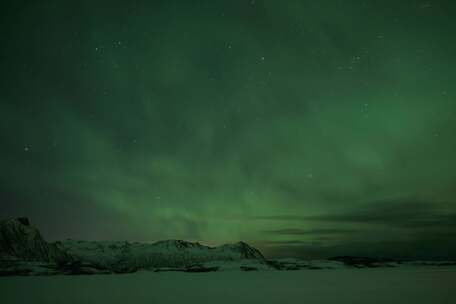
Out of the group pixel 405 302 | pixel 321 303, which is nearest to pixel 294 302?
pixel 321 303

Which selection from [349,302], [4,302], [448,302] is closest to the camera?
[448,302]

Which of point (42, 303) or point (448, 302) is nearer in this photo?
point (448, 302)

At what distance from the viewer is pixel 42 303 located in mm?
42156

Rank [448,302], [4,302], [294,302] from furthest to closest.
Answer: [4,302]
[294,302]
[448,302]

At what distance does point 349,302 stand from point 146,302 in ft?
62.0

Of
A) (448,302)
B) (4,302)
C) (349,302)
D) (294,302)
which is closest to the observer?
(448,302)

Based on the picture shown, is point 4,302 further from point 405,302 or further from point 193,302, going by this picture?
point 405,302

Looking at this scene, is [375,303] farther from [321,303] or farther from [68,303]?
[68,303]

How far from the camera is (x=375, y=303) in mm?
35844

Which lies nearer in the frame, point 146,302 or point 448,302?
point 448,302

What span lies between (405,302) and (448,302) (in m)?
3.43

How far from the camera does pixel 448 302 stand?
35.4 meters

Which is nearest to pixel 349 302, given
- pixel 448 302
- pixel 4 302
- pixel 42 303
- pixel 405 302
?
pixel 405 302

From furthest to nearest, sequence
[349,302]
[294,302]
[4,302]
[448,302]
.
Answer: [4,302]
[294,302]
[349,302]
[448,302]
